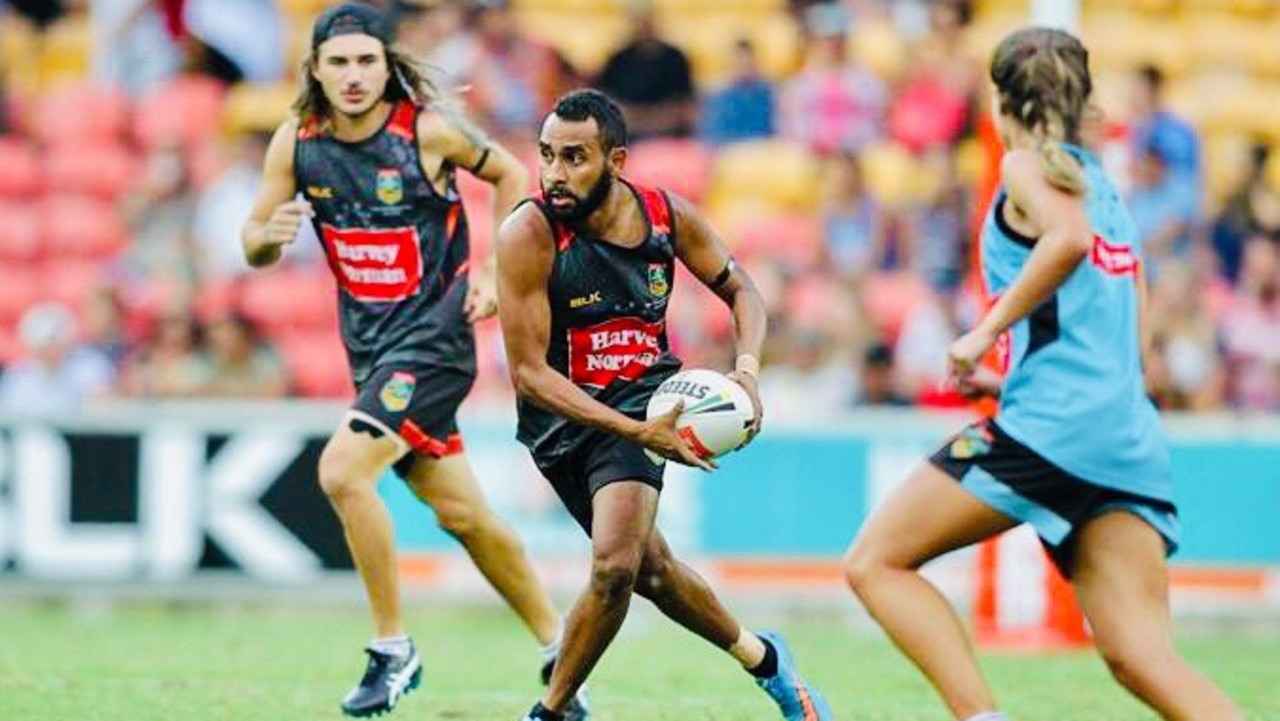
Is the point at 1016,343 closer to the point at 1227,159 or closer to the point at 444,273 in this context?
the point at 444,273

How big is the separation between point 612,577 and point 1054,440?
1.44 m

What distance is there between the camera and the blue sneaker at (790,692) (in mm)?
8195

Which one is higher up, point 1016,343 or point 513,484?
point 1016,343

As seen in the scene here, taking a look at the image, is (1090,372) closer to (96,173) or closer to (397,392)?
(397,392)

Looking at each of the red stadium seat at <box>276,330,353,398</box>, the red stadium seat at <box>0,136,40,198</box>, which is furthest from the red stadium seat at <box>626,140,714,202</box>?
the red stadium seat at <box>0,136,40,198</box>

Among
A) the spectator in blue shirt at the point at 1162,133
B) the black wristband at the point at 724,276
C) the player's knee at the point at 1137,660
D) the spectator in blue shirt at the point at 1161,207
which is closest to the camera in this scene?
the player's knee at the point at 1137,660

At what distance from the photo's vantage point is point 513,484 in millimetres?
13953

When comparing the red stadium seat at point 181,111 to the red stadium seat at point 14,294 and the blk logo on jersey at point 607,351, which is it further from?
the blk logo on jersey at point 607,351

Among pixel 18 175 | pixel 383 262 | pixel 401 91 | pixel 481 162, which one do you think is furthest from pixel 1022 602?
pixel 18 175

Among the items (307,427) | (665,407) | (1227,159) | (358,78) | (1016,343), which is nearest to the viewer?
(1016,343)

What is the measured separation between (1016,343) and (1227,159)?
11.5 m

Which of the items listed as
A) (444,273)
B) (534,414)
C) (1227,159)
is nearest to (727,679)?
(444,273)

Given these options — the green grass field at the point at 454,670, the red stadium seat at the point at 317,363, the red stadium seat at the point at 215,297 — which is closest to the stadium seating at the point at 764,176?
the red stadium seat at the point at 317,363

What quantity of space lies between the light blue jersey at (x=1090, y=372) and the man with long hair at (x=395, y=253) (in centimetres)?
262
